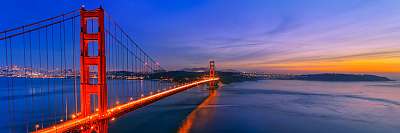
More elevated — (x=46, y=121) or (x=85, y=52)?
(x=85, y=52)

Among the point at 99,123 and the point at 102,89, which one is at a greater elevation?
the point at 102,89

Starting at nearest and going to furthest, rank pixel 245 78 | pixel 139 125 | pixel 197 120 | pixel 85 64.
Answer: pixel 85 64, pixel 139 125, pixel 197 120, pixel 245 78

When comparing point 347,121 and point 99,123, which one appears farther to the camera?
point 347,121

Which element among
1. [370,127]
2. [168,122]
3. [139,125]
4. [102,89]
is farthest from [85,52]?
[370,127]

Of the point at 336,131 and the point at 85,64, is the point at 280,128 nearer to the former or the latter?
the point at 336,131

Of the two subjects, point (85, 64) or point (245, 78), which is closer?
point (85, 64)

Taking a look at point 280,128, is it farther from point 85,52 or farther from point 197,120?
point 85,52

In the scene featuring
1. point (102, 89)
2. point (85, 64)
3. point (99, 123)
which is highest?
point (85, 64)

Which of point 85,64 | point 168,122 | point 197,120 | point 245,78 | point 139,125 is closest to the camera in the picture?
point 85,64

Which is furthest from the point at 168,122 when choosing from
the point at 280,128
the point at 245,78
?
the point at 245,78
